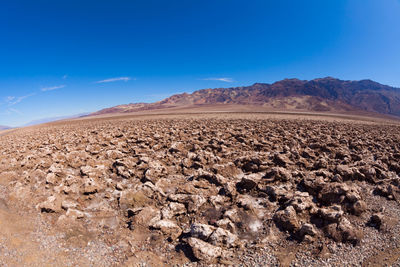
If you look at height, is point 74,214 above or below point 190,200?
above

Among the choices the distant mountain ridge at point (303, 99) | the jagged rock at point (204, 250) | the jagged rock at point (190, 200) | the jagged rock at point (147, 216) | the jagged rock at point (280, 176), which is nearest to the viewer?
the jagged rock at point (204, 250)

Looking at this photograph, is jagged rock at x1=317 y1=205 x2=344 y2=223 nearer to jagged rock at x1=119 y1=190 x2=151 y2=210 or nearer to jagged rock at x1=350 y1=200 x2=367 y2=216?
jagged rock at x1=350 y1=200 x2=367 y2=216

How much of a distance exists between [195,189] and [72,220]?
2718 mm

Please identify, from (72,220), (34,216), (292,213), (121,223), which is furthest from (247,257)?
(34,216)

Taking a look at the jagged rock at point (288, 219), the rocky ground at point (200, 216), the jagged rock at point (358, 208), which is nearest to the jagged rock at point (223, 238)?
the rocky ground at point (200, 216)

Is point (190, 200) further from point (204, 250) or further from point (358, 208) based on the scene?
point (358, 208)

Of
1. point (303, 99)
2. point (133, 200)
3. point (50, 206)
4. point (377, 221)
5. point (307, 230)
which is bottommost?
point (377, 221)

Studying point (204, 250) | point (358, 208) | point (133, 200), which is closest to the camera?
point (204, 250)

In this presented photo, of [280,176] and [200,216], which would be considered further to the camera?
[280,176]

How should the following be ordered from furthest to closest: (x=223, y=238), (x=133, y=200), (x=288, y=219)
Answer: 1. (x=133, y=200)
2. (x=288, y=219)
3. (x=223, y=238)

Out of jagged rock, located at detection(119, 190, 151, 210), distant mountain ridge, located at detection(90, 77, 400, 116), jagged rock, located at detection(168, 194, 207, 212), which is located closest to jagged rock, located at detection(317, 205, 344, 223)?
jagged rock, located at detection(168, 194, 207, 212)

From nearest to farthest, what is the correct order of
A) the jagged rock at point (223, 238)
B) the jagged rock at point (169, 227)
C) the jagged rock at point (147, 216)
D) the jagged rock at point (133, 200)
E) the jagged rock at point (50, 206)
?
1. the jagged rock at point (223, 238)
2. the jagged rock at point (169, 227)
3. the jagged rock at point (147, 216)
4. the jagged rock at point (50, 206)
5. the jagged rock at point (133, 200)

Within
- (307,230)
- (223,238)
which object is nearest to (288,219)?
(307,230)

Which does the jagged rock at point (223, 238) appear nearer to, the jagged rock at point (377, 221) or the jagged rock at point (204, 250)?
the jagged rock at point (204, 250)
